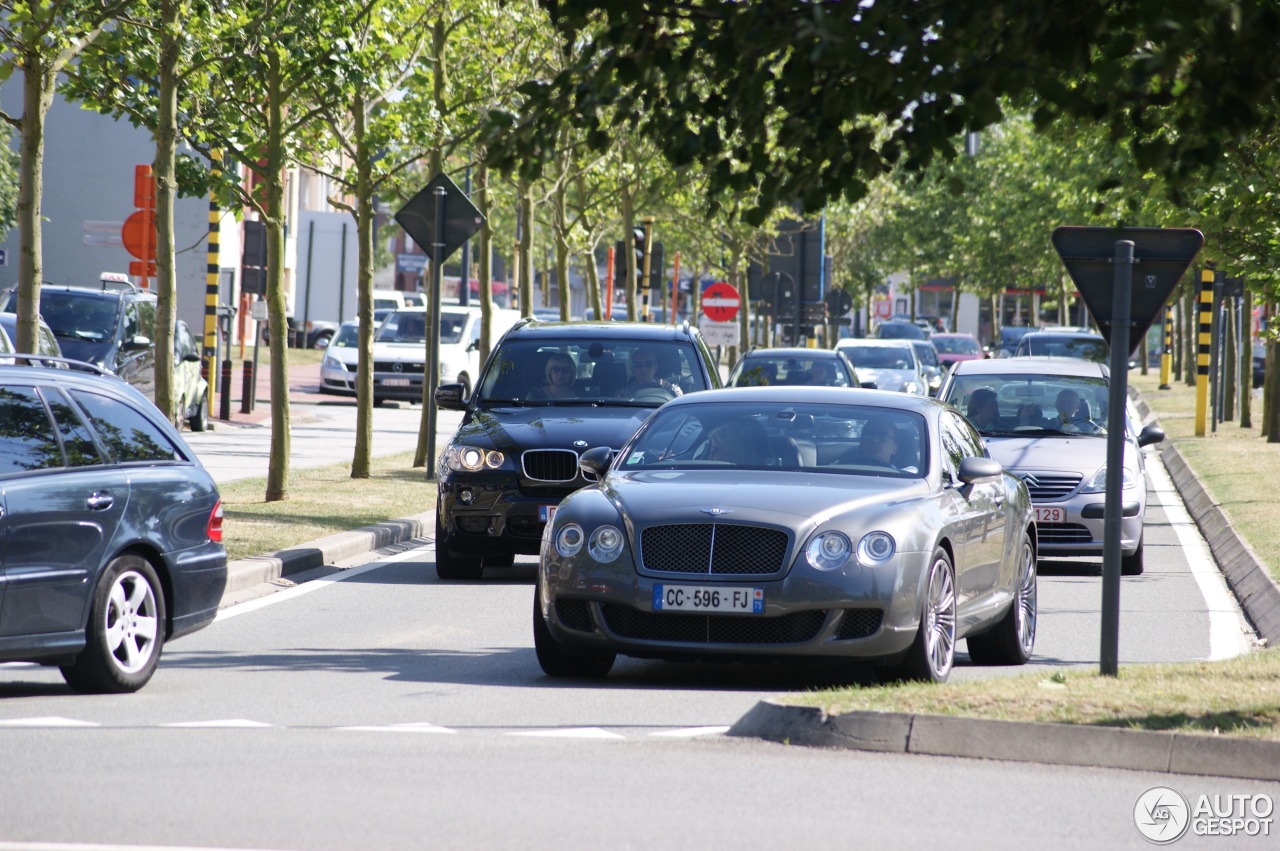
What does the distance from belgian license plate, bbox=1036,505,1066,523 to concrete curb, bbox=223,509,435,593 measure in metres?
5.23

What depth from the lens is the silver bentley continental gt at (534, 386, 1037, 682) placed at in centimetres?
891

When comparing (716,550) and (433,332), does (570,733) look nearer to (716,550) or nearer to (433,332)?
(716,550)

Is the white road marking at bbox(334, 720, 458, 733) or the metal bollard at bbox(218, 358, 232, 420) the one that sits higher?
the metal bollard at bbox(218, 358, 232, 420)

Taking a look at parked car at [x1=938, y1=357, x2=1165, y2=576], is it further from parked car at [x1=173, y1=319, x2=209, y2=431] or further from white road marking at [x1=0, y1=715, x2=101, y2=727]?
parked car at [x1=173, y1=319, x2=209, y2=431]

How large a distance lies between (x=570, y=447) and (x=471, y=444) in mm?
696

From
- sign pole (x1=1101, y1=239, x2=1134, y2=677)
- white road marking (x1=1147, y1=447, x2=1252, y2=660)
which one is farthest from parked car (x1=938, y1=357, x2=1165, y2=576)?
sign pole (x1=1101, y1=239, x2=1134, y2=677)

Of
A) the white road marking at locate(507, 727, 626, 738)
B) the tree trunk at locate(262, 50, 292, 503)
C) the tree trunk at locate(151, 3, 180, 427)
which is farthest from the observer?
the tree trunk at locate(262, 50, 292, 503)

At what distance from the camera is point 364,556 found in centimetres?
1555

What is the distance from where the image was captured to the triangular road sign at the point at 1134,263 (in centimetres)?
886

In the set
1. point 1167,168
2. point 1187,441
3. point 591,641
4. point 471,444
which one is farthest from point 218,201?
point 1187,441

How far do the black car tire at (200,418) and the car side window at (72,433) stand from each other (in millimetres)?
20291

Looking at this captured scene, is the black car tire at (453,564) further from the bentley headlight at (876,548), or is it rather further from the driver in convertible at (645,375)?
the bentley headlight at (876,548)

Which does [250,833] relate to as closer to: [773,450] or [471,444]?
[773,450]

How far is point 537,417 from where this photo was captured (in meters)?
14.6
